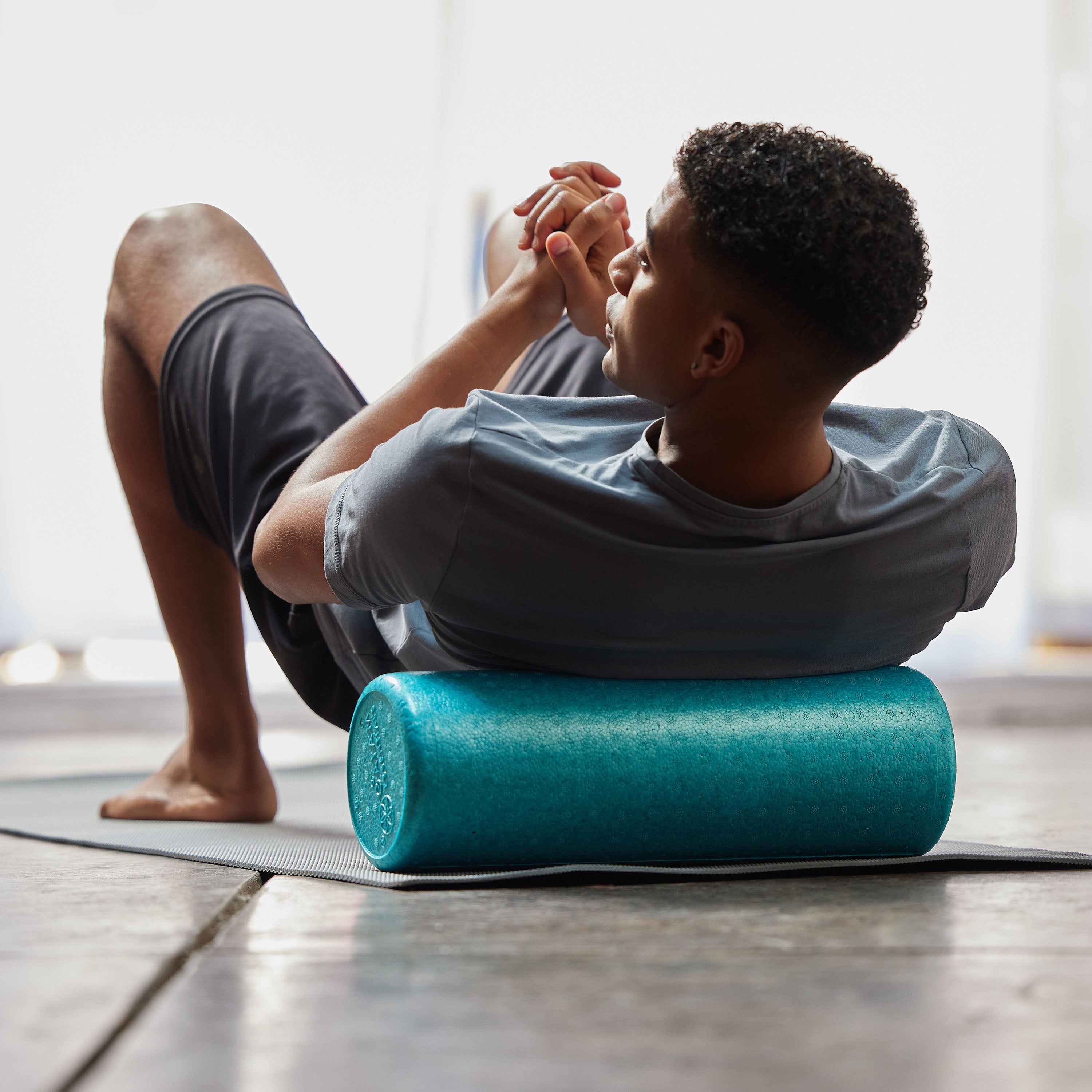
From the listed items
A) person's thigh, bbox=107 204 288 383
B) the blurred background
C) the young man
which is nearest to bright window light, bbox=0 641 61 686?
the blurred background

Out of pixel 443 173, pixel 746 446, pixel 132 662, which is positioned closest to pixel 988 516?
pixel 746 446

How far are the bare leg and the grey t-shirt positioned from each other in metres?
0.51

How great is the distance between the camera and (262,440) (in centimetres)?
142

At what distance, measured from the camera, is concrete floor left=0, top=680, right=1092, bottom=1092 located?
62 cm

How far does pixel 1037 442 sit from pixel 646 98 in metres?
1.30

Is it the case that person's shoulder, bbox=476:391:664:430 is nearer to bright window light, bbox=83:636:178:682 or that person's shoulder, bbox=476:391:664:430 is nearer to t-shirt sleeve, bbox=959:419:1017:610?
t-shirt sleeve, bbox=959:419:1017:610

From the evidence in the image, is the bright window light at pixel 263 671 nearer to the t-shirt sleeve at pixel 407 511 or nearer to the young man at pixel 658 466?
the young man at pixel 658 466

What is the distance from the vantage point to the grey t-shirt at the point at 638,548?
39.8 inches

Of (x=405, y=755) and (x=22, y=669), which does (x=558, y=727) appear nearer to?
(x=405, y=755)

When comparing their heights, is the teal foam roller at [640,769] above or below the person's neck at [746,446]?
below

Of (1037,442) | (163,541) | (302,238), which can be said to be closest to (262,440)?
(163,541)

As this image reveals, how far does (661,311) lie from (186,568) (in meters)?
0.86

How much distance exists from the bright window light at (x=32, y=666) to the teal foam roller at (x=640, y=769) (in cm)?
230

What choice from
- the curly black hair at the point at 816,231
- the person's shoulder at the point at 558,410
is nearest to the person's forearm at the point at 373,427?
the person's shoulder at the point at 558,410
